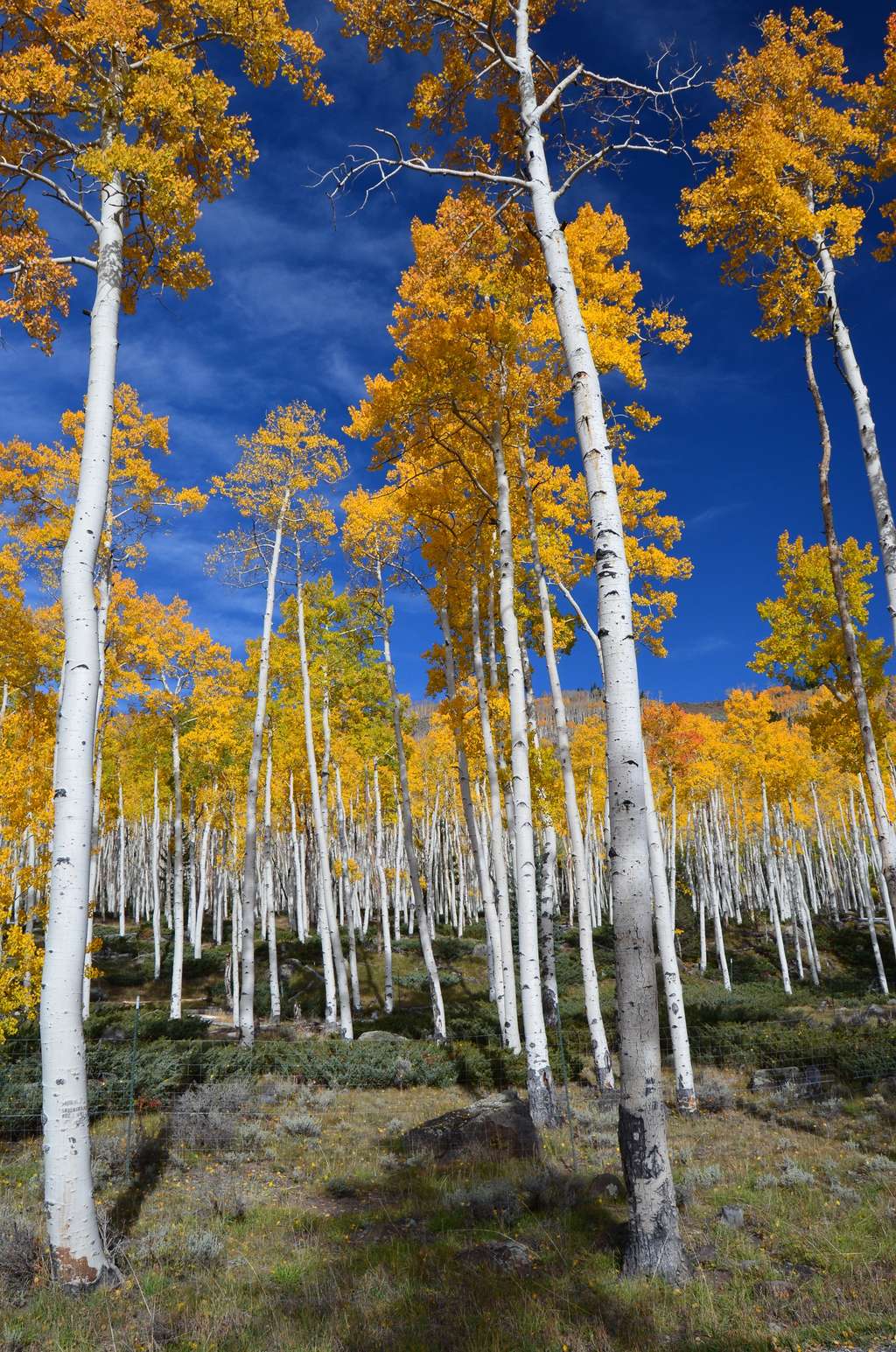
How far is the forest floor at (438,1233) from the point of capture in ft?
12.9

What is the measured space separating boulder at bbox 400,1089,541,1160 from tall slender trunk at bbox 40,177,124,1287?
4.27m

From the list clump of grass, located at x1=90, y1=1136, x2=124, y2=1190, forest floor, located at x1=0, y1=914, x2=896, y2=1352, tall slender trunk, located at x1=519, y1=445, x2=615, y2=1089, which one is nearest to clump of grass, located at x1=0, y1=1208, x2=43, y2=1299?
forest floor, located at x1=0, y1=914, x2=896, y2=1352

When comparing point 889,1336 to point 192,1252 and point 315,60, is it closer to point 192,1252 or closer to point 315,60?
point 192,1252

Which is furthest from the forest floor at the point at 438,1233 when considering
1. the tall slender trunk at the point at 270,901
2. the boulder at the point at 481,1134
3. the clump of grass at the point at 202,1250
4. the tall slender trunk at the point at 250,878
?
the tall slender trunk at the point at 270,901

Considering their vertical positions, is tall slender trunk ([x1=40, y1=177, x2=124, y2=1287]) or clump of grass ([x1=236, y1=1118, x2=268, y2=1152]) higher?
tall slender trunk ([x1=40, y1=177, x2=124, y2=1287])

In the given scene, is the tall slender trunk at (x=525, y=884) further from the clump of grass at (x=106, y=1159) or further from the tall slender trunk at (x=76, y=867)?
the tall slender trunk at (x=76, y=867)

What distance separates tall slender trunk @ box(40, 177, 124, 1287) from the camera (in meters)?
4.59

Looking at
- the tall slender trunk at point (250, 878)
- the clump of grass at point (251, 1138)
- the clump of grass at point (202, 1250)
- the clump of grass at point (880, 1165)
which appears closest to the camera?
the clump of grass at point (202, 1250)

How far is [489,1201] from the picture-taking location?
614cm

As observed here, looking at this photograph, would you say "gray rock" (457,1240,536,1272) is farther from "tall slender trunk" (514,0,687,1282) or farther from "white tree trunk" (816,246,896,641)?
"white tree trunk" (816,246,896,641)

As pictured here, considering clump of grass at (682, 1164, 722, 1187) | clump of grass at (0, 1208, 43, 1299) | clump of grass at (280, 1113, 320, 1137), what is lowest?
clump of grass at (280, 1113, 320, 1137)

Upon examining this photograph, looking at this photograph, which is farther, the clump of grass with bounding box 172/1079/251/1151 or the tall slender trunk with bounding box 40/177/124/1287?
the clump of grass with bounding box 172/1079/251/1151

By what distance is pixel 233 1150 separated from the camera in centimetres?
843

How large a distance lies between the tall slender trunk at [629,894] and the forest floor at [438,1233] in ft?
1.05
